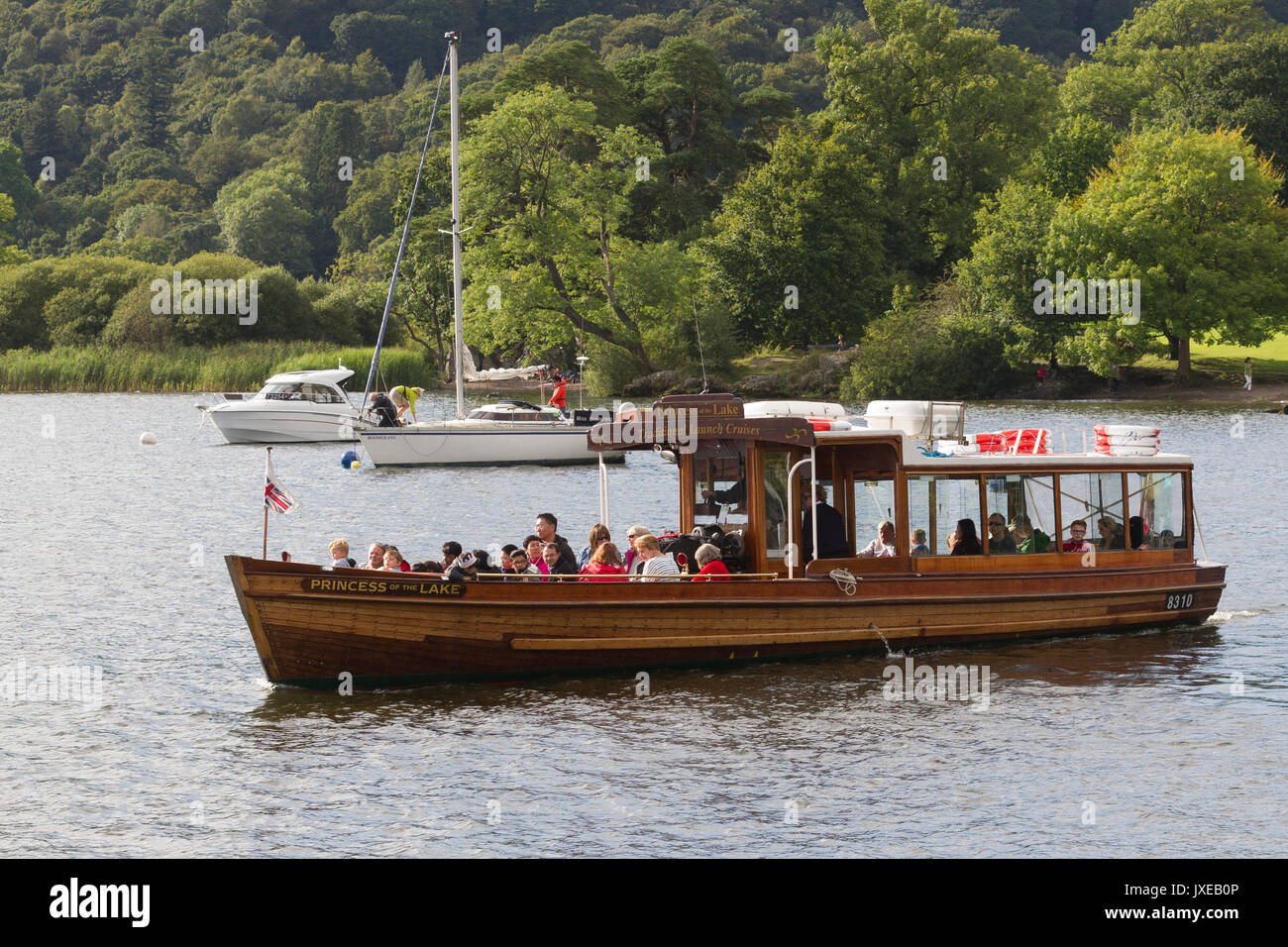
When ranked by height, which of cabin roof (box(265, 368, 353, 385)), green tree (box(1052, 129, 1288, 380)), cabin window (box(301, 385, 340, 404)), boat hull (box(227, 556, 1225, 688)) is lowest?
boat hull (box(227, 556, 1225, 688))

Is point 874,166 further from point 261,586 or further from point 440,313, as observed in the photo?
point 261,586

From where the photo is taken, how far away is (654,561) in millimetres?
20484

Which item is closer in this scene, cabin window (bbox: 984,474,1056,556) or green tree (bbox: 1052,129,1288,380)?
cabin window (bbox: 984,474,1056,556)

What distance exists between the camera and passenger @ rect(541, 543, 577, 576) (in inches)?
843

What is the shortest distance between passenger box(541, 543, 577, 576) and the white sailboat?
98.6 ft

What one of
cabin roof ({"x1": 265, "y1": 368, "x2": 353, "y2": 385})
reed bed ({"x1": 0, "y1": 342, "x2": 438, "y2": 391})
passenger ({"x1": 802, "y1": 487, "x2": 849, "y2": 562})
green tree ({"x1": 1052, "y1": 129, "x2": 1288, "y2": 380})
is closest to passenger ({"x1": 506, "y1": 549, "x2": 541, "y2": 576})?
passenger ({"x1": 802, "y1": 487, "x2": 849, "y2": 562})

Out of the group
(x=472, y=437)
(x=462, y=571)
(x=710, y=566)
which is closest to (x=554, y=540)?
(x=462, y=571)

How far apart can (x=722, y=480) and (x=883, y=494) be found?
90.1 inches

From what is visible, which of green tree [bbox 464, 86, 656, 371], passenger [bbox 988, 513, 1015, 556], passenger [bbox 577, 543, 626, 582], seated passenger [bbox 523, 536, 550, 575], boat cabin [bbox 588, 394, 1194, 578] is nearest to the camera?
passenger [bbox 577, 543, 626, 582]

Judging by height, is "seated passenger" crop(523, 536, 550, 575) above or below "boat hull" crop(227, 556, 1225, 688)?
above

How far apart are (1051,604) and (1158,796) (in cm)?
670

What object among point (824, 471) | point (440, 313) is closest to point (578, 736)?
point (824, 471)

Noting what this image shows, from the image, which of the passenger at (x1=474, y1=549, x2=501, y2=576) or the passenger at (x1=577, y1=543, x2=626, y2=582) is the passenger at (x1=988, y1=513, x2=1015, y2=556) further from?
the passenger at (x1=474, y1=549, x2=501, y2=576)

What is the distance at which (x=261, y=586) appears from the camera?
18891 mm
